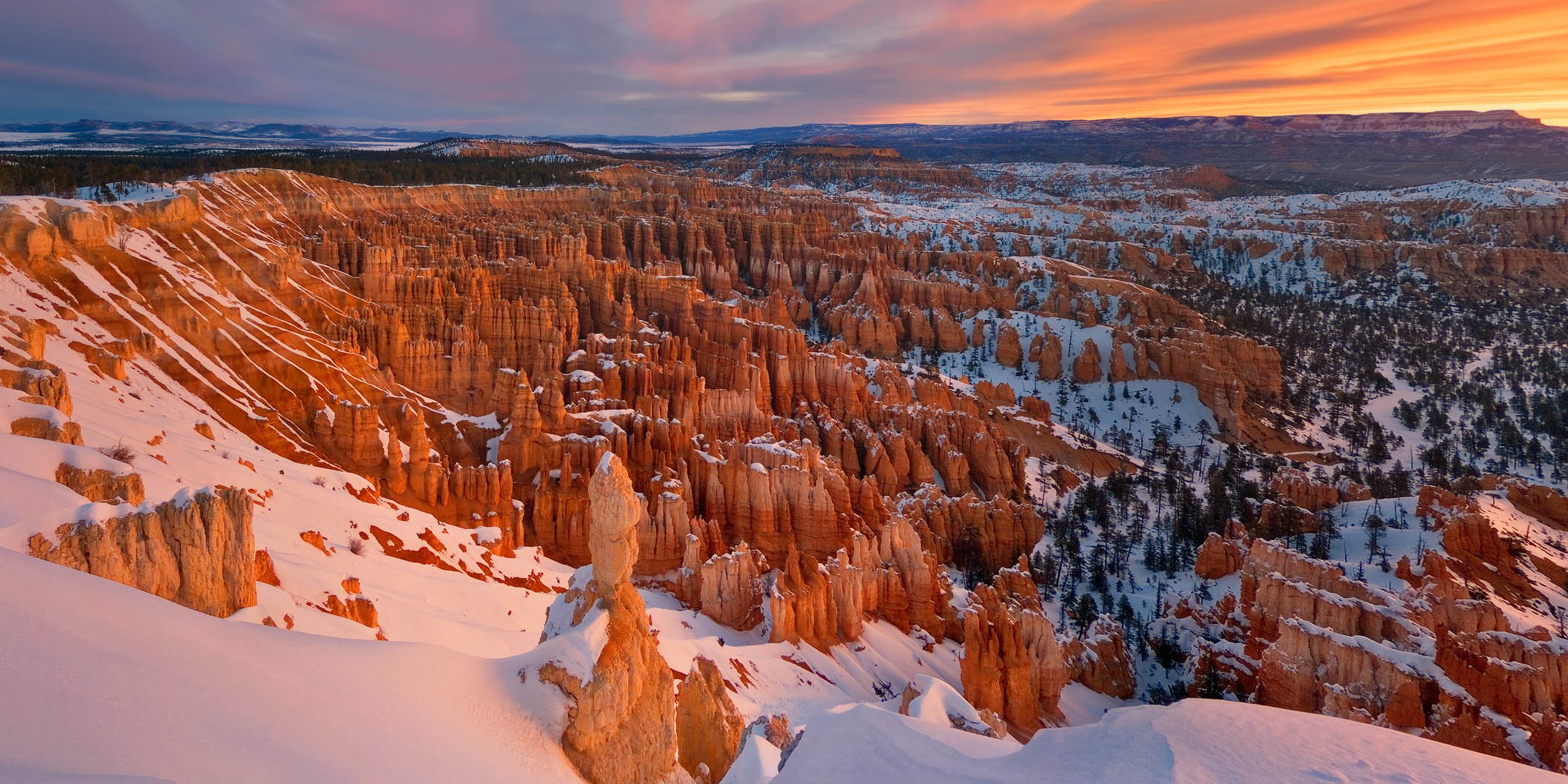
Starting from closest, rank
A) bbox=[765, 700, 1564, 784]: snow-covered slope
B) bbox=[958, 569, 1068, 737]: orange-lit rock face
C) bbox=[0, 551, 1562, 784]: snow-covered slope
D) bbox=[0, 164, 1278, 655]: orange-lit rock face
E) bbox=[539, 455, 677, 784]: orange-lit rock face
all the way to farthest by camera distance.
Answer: bbox=[0, 551, 1562, 784]: snow-covered slope, bbox=[765, 700, 1564, 784]: snow-covered slope, bbox=[539, 455, 677, 784]: orange-lit rock face, bbox=[958, 569, 1068, 737]: orange-lit rock face, bbox=[0, 164, 1278, 655]: orange-lit rock face

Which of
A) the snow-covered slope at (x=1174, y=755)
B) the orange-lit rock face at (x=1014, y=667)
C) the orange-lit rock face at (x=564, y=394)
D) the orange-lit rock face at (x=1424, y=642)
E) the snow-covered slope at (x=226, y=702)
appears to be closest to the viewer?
the snow-covered slope at (x=226, y=702)

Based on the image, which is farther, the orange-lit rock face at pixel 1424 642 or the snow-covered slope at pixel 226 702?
the orange-lit rock face at pixel 1424 642

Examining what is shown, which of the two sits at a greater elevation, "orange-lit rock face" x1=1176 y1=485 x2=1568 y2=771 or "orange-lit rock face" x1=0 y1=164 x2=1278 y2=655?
"orange-lit rock face" x1=0 y1=164 x2=1278 y2=655

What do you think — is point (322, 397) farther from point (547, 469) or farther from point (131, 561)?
point (131, 561)

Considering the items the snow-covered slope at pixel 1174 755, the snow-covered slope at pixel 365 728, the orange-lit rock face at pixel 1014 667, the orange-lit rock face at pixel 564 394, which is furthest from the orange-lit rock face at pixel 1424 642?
the snow-covered slope at pixel 365 728

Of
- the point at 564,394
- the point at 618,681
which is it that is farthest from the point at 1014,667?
the point at 564,394

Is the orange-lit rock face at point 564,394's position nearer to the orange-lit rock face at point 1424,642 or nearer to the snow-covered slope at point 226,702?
the snow-covered slope at point 226,702

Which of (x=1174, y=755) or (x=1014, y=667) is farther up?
(x=1174, y=755)

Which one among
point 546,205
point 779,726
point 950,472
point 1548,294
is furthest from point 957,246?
point 779,726

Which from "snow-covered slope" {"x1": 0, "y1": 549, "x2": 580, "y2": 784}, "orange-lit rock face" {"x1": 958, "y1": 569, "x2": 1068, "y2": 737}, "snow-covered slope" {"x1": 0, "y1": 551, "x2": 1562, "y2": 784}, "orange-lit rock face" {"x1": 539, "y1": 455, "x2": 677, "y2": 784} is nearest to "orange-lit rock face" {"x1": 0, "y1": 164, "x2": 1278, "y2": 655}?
"orange-lit rock face" {"x1": 539, "y1": 455, "x2": 677, "y2": 784}

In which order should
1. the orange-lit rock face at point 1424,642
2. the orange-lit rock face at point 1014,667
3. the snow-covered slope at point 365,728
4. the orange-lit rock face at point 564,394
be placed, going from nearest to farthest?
the snow-covered slope at point 365,728 < the orange-lit rock face at point 1424,642 < the orange-lit rock face at point 1014,667 < the orange-lit rock face at point 564,394

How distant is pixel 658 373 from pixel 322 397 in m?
11.8

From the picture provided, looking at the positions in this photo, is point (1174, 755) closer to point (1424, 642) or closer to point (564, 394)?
point (1424, 642)

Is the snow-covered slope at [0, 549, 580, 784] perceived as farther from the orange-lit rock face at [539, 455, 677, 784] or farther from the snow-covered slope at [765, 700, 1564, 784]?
the snow-covered slope at [765, 700, 1564, 784]
